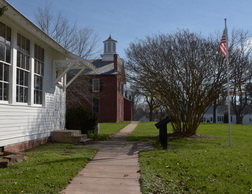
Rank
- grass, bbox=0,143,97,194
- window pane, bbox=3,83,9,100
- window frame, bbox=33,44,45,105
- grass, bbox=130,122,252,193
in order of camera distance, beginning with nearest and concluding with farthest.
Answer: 1. grass, bbox=0,143,97,194
2. grass, bbox=130,122,252,193
3. window pane, bbox=3,83,9,100
4. window frame, bbox=33,44,45,105

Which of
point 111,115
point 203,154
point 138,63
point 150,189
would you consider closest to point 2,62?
point 150,189

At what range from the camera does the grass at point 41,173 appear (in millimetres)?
5004

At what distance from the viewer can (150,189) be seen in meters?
5.18

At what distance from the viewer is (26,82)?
1005 cm

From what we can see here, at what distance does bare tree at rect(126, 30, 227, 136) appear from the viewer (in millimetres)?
14156

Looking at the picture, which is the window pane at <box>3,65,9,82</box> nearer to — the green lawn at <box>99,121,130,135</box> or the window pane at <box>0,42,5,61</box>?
the window pane at <box>0,42,5,61</box>

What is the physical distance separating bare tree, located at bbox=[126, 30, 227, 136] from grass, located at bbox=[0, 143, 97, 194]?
7225 millimetres

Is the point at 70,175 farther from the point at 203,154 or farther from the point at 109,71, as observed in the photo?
the point at 109,71

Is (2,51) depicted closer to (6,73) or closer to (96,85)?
(6,73)

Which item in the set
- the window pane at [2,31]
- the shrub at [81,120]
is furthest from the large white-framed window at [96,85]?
the window pane at [2,31]

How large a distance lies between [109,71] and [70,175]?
1054 inches

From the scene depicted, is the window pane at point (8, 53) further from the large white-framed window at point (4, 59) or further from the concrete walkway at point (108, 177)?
the concrete walkway at point (108, 177)

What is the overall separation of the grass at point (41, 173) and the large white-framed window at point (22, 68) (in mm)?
2303

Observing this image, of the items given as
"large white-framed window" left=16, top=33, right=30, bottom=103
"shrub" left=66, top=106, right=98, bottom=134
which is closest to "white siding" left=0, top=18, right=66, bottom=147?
"large white-framed window" left=16, top=33, right=30, bottom=103
